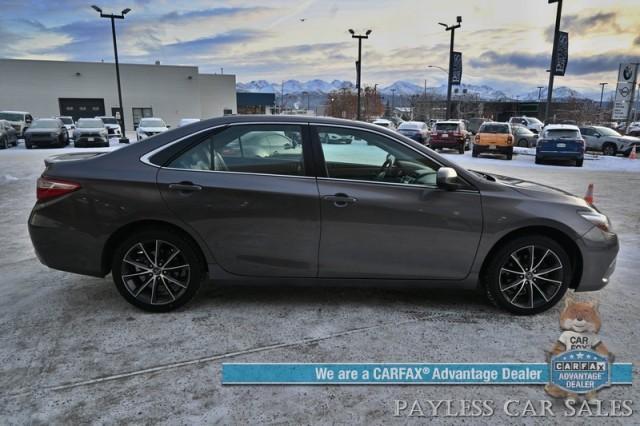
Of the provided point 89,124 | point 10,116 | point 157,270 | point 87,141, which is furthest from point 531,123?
point 157,270

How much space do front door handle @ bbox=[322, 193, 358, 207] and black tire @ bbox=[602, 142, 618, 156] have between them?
2384cm

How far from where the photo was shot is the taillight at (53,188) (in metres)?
3.69

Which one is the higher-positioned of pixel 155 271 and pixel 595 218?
pixel 595 218

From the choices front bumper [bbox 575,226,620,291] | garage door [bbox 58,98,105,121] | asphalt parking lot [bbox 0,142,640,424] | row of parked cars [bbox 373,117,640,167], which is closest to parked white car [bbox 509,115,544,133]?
row of parked cars [bbox 373,117,640,167]

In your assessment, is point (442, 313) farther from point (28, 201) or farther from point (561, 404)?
point (28, 201)

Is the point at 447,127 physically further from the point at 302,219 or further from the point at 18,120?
the point at 18,120

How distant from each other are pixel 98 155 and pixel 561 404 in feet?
12.8

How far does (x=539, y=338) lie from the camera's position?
3506 mm

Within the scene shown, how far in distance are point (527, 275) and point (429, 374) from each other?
1369 mm

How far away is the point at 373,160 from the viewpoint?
3.86m

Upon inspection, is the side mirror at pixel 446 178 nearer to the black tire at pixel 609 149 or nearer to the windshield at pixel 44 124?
the black tire at pixel 609 149

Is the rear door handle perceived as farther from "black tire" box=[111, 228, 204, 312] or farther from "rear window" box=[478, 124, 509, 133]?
"rear window" box=[478, 124, 509, 133]

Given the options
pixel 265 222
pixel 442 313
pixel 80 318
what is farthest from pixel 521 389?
pixel 80 318

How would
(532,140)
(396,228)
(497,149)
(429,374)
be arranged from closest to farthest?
(429,374) < (396,228) < (497,149) < (532,140)
